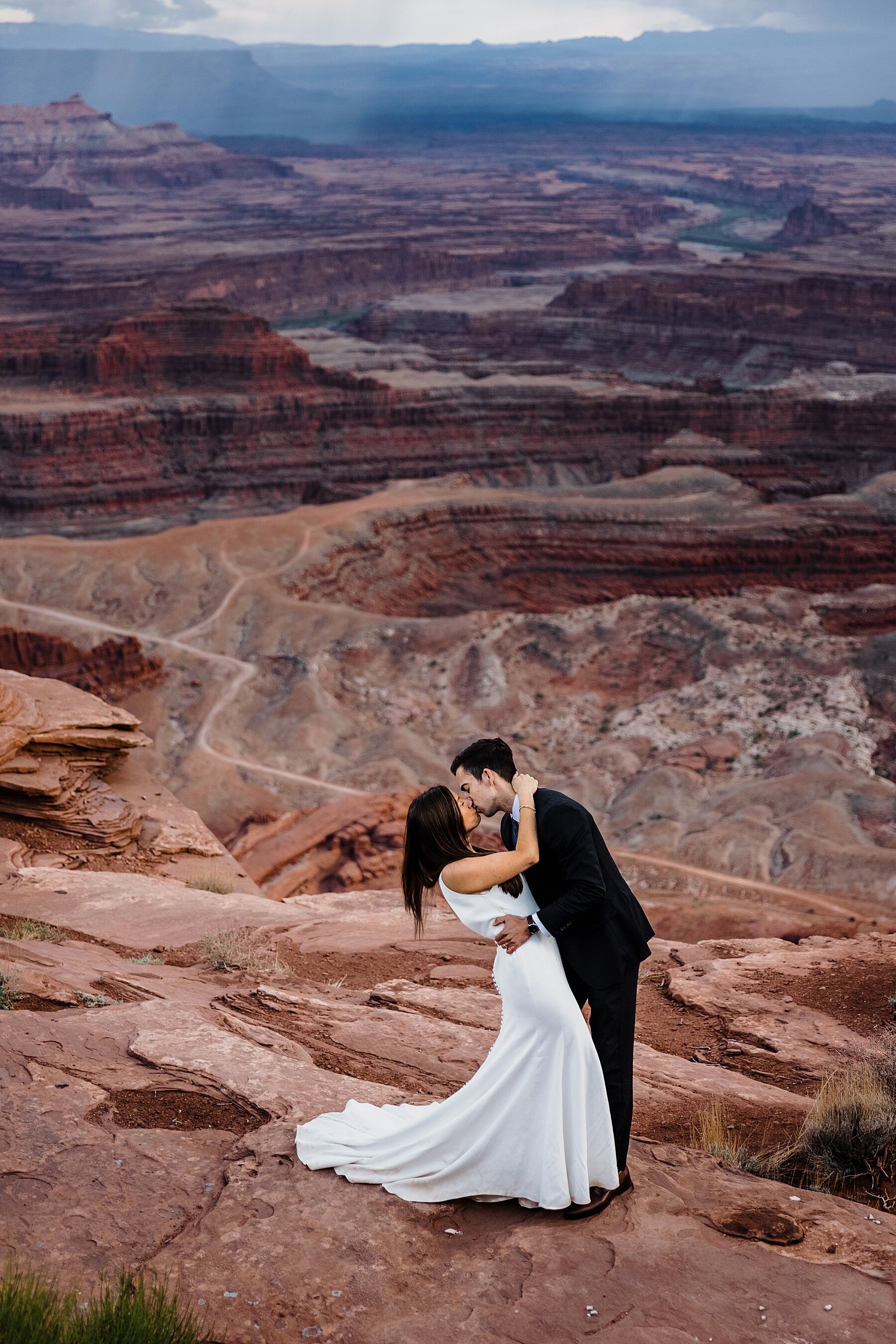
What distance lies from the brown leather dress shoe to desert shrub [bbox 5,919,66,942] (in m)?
6.90

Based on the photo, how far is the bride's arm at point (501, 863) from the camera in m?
5.75

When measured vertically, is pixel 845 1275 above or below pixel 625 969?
below

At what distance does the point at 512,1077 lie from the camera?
230 inches

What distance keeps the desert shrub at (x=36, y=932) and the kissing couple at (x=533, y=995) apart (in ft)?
21.4

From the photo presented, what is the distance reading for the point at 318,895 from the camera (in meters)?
18.5

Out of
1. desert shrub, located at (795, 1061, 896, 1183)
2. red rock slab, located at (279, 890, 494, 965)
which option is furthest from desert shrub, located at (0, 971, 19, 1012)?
desert shrub, located at (795, 1061, 896, 1183)

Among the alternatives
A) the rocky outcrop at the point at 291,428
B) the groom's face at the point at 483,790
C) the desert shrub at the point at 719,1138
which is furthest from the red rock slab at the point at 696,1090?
the rocky outcrop at the point at 291,428

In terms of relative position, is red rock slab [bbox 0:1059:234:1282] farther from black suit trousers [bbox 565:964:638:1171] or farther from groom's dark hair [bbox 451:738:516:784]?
groom's dark hair [bbox 451:738:516:784]

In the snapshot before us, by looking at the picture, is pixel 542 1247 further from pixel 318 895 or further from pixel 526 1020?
pixel 318 895

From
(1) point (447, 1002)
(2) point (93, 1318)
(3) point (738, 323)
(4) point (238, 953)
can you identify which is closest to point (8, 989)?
(4) point (238, 953)

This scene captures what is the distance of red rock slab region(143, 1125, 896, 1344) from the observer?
202 inches

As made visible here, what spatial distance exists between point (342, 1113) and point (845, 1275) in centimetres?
260

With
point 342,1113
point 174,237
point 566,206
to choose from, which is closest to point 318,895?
point 342,1113

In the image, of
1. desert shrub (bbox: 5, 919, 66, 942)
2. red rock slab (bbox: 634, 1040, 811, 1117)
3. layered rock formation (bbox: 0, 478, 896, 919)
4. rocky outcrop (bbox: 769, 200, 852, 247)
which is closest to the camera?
red rock slab (bbox: 634, 1040, 811, 1117)
